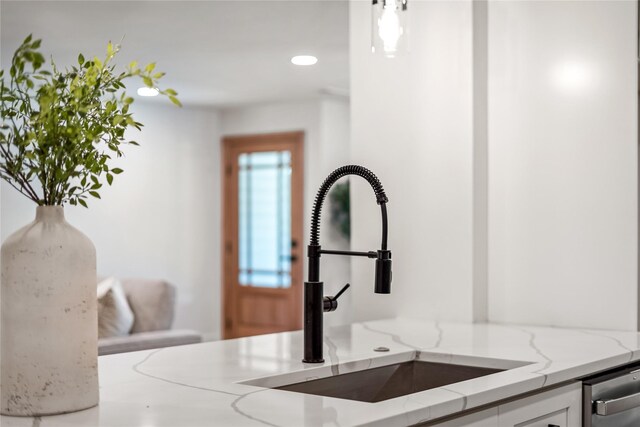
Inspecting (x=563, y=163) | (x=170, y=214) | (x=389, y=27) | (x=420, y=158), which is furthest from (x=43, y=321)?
(x=170, y=214)

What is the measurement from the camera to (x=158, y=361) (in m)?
1.96

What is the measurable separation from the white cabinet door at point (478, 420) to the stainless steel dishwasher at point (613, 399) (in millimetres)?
404

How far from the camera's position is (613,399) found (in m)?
2.07

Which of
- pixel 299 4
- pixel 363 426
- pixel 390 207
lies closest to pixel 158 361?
pixel 363 426

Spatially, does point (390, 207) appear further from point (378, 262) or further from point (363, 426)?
point (363, 426)

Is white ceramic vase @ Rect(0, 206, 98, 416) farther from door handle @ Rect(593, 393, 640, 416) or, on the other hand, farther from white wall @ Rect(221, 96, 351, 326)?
white wall @ Rect(221, 96, 351, 326)

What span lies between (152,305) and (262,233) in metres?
2.56

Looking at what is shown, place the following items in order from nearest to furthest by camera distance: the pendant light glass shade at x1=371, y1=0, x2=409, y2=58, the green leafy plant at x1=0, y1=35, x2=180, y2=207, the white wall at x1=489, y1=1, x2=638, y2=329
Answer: the green leafy plant at x1=0, y1=35, x2=180, y2=207, the pendant light glass shade at x1=371, y1=0, x2=409, y2=58, the white wall at x1=489, y1=1, x2=638, y2=329

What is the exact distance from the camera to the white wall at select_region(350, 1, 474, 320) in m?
2.86

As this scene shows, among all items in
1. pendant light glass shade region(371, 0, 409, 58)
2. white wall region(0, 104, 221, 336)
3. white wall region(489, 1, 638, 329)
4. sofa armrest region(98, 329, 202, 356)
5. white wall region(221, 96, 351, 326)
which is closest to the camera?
pendant light glass shade region(371, 0, 409, 58)

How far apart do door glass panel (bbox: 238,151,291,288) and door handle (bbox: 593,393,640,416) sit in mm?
5702

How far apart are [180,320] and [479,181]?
210 inches

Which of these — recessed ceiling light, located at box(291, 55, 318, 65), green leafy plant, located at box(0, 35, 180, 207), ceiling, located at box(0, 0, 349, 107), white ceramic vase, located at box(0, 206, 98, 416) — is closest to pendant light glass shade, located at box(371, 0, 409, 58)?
green leafy plant, located at box(0, 35, 180, 207)

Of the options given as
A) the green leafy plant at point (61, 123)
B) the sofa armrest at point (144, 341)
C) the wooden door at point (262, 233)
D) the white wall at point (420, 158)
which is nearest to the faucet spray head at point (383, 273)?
the green leafy plant at point (61, 123)
